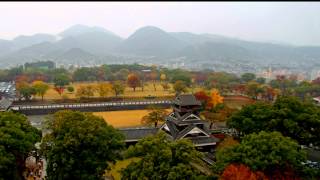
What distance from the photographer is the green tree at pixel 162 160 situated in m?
15.6

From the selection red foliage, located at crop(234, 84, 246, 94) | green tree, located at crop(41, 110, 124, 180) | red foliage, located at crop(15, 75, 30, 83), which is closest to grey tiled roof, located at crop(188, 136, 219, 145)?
green tree, located at crop(41, 110, 124, 180)

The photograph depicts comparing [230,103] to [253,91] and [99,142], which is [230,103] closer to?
[253,91]

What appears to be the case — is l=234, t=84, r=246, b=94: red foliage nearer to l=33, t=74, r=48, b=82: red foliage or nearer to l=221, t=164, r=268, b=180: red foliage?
l=33, t=74, r=48, b=82: red foliage

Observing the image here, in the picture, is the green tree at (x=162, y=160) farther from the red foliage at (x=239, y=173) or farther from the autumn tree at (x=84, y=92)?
the autumn tree at (x=84, y=92)

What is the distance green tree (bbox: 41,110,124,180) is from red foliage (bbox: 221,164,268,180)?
6.05 m

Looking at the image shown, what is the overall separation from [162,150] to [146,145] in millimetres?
975

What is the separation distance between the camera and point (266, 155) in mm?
16766

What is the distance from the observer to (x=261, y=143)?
17.2m

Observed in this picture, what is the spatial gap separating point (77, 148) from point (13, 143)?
2997 millimetres

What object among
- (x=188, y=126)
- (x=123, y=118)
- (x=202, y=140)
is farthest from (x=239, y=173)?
(x=123, y=118)

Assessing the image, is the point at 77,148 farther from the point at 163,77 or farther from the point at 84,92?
the point at 163,77

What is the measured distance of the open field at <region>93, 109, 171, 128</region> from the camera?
3628 cm

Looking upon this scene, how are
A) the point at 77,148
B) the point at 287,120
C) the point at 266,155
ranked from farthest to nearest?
1. the point at 287,120
2. the point at 77,148
3. the point at 266,155

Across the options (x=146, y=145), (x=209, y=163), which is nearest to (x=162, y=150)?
(x=146, y=145)
